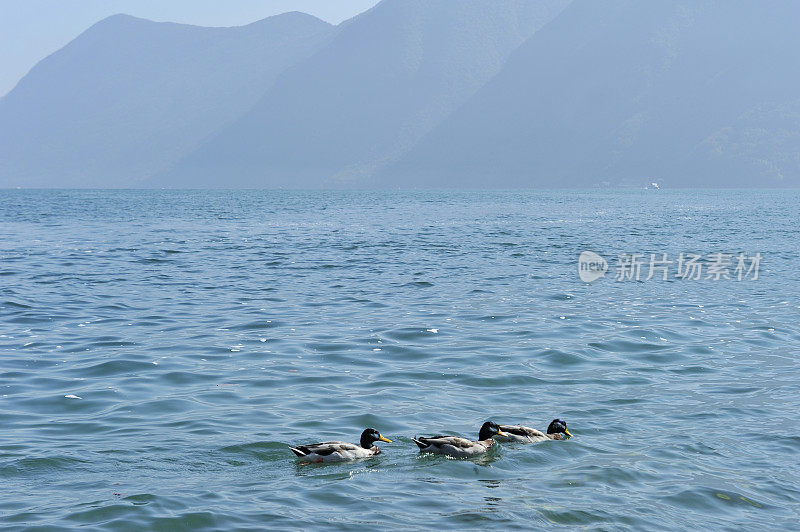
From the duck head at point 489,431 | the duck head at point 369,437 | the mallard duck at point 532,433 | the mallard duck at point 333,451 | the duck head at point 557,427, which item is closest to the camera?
the mallard duck at point 333,451

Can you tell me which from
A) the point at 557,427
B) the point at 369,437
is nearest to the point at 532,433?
the point at 557,427

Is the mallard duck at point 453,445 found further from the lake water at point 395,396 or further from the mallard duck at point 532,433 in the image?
the mallard duck at point 532,433

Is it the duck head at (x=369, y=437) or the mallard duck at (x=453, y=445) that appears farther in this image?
the duck head at (x=369, y=437)

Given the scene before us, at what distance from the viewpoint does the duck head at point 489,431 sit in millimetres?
13094

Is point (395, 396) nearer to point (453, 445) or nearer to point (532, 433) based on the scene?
point (532, 433)

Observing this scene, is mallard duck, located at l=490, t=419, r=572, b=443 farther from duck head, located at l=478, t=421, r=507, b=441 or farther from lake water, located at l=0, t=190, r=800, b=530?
lake water, located at l=0, t=190, r=800, b=530

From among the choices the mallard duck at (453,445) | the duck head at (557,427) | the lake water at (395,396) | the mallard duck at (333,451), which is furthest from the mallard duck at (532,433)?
the mallard duck at (333,451)

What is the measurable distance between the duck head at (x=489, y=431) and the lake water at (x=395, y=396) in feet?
1.27

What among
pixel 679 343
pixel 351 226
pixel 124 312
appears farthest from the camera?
pixel 351 226

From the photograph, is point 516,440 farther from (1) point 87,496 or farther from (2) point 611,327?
(2) point 611,327

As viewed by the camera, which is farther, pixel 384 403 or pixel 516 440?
pixel 384 403

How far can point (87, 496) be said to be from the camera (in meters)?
10.8

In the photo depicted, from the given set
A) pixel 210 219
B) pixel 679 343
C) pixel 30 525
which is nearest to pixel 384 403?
pixel 30 525

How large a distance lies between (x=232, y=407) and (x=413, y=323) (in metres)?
8.60
